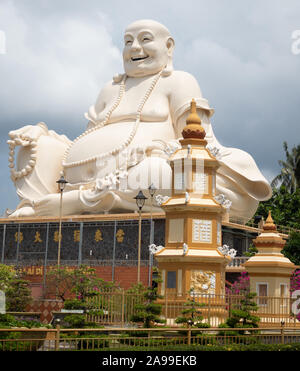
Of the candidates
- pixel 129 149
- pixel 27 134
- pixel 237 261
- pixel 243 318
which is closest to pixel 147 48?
pixel 129 149

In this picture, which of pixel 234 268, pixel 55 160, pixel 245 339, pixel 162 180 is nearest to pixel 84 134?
pixel 55 160

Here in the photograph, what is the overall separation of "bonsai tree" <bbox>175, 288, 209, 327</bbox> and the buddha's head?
13.4 metres

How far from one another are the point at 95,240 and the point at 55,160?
15.9 ft

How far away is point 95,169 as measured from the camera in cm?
2395

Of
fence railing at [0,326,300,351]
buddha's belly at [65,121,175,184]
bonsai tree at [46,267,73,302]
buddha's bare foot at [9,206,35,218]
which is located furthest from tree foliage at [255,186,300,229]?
fence railing at [0,326,300,351]

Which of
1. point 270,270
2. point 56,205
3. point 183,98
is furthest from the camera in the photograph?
point 183,98

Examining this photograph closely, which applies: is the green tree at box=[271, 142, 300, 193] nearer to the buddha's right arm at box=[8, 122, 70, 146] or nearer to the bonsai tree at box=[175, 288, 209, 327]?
the buddha's right arm at box=[8, 122, 70, 146]

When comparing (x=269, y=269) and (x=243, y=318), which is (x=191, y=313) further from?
(x=269, y=269)

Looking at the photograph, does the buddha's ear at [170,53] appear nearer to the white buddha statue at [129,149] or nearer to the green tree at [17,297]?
the white buddha statue at [129,149]

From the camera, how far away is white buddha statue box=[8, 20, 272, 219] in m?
22.8

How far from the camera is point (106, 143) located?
2411 cm

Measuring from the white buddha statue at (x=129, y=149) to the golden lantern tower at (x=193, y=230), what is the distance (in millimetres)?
6935

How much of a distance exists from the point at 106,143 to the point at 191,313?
39.7 feet

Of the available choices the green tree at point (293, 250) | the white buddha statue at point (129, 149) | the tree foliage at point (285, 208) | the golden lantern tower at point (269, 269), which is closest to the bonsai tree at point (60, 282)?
the white buddha statue at point (129, 149)
